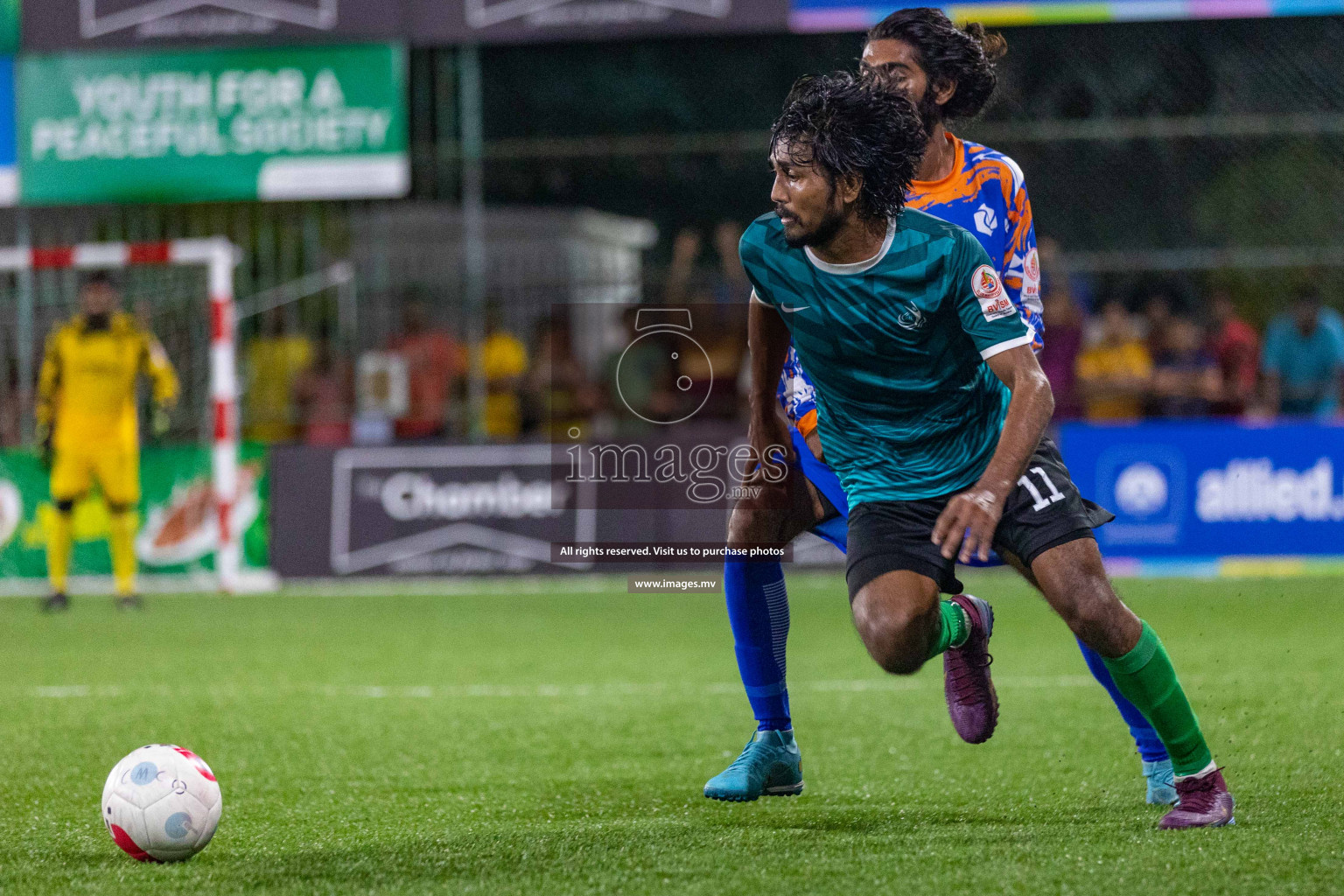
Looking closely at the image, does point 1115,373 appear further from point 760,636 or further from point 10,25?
point 10,25

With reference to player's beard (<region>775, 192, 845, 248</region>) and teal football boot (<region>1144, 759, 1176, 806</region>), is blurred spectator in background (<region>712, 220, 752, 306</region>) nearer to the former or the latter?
teal football boot (<region>1144, 759, 1176, 806</region>)

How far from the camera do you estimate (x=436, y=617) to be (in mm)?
10172

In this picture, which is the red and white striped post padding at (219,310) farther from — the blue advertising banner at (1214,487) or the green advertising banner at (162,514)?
the blue advertising banner at (1214,487)

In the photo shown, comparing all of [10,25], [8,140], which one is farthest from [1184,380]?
[10,25]

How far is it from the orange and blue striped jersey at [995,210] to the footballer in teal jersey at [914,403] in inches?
10.3

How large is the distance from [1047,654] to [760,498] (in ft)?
12.5

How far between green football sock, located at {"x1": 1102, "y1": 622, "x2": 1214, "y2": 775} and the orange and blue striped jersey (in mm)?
819

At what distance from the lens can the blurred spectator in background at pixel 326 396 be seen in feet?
41.9

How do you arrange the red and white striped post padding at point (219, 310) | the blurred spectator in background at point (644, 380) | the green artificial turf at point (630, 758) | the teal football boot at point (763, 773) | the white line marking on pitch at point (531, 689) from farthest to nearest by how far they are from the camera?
1. the blurred spectator in background at point (644, 380)
2. the red and white striped post padding at point (219, 310)
3. the white line marking on pitch at point (531, 689)
4. the teal football boot at point (763, 773)
5. the green artificial turf at point (630, 758)

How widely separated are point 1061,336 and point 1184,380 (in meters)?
1.02

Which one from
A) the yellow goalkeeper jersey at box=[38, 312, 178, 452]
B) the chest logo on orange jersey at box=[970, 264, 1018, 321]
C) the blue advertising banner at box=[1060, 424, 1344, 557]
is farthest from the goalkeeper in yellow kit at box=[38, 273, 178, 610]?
the chest logo on orange jersey at box=[970, 264, 1018, 321]

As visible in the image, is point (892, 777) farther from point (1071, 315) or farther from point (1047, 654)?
point (1071, 315)

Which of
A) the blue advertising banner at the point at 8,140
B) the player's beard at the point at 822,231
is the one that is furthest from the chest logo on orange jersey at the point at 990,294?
the blue advertising banner at the point at 8,140

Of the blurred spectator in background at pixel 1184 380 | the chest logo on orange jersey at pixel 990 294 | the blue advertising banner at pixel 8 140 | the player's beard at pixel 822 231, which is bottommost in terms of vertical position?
the blurred spectator in background at pixel 1184 380
